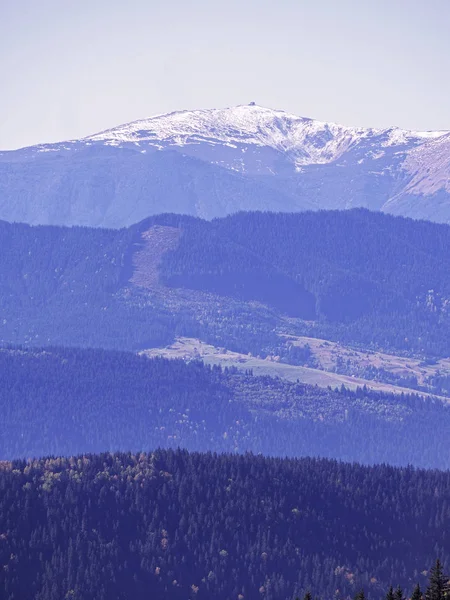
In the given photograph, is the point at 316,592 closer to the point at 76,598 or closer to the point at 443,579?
the point at 76,598

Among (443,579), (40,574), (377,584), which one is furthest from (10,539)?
(443,579)

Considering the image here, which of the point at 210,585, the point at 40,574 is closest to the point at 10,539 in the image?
the point at 40,574

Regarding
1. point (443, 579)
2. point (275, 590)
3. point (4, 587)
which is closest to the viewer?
point (443, 579)

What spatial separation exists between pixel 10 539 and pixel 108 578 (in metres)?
11.3

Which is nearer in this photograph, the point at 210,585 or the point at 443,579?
the point at 443,579

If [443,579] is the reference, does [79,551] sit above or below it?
above

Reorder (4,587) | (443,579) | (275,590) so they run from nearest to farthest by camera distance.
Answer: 1. (443,579)
2. (4,587)
3. (275,590)

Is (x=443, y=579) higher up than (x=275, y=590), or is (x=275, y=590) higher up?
(x=275, y=590)

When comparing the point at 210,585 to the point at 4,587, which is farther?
the point at 210,585

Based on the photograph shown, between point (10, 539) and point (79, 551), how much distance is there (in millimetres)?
7500

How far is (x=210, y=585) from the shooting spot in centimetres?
19975

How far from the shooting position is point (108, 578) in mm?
195125

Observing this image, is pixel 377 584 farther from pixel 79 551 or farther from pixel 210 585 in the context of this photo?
pixel 79 551

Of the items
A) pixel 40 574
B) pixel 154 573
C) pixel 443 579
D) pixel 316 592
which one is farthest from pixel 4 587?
pixel 443 579
